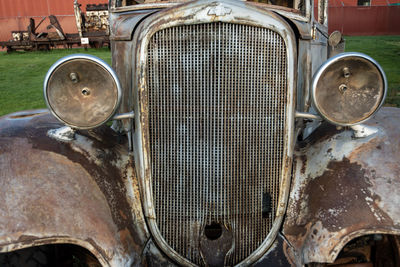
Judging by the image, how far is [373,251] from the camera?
8.46 ft

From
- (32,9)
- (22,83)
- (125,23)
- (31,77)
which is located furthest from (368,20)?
(125,23)

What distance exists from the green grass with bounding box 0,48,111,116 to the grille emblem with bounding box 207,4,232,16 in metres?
6.77

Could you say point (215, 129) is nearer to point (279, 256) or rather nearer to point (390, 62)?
point (279, 256)

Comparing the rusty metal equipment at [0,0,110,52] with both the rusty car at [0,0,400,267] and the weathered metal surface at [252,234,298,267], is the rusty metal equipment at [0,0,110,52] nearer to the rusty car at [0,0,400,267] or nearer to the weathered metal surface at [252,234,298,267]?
the rusty car at [0,0,400,267]

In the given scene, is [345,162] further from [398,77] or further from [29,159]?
[398,77]

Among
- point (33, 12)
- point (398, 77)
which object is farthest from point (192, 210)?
point (33, 12)

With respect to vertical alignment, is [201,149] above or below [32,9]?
above

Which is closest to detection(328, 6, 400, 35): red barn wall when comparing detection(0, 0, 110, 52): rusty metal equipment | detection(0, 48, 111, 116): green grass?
detection(0, 0, 110, 52): rusty metal equipment

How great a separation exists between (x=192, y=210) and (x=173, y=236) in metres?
0.20

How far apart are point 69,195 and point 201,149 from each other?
0.81 metres

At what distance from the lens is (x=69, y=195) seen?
7.11 feet

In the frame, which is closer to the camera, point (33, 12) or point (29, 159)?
point (29, 159)

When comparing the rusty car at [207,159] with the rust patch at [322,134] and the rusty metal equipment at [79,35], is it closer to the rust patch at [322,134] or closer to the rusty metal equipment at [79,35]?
the rust patch at [322,134]

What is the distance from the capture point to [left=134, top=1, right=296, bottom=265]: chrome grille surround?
7.11 ft
